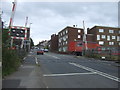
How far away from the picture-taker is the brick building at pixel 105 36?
67.9m

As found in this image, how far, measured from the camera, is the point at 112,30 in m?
70.9

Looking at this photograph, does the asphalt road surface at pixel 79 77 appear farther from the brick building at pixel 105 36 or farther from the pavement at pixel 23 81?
the brick building at pixel 105 36

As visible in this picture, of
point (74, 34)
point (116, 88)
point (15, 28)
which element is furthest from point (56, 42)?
point (116, 88)

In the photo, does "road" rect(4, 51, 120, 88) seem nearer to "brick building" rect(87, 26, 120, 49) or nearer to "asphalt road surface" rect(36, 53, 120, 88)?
"asphalt road surface" rect(36, 53, 120, 88)

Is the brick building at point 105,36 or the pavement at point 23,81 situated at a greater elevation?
the brick building at point 105,36

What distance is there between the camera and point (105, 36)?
69375 mm

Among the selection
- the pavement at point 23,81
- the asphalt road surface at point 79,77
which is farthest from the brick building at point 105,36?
the pavement at point 23,81

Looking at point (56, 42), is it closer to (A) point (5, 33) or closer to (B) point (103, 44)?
(B) point (103, 44)

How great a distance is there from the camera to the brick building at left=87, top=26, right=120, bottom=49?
223 ft

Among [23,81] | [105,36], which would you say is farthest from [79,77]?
[105,36]

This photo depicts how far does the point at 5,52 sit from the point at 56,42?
283 ft

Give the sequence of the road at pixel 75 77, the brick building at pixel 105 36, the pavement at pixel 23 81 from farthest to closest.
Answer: the brick building at pixel 105 36 < the road at pixel 75 77 < the pavement at pixel 23 81

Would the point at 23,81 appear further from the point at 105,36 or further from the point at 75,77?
the point at 105,36

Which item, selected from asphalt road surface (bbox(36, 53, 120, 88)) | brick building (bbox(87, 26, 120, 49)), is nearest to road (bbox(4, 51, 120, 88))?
asphalt road surface (bbox(36, 53, 120, 88))
